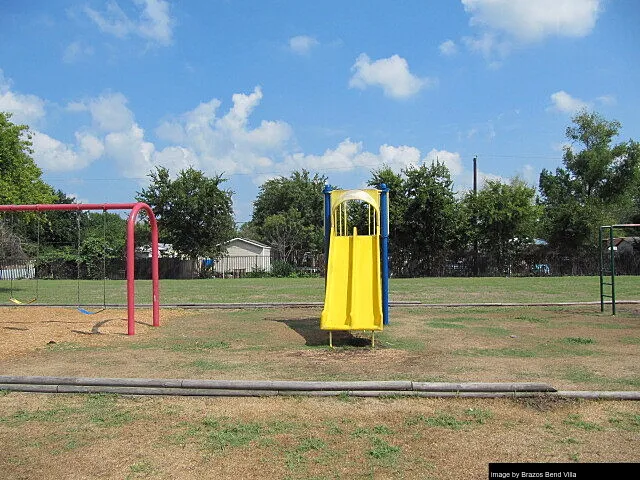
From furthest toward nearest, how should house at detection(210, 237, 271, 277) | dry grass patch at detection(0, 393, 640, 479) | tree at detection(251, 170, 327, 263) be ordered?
tree at detection(251, 170, 327, 263), house at detection(210, 237, 271, 277), dry grass patch at detection(0, 393, 640, 479)

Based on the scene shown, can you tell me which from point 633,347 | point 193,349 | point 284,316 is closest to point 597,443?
point 633,347

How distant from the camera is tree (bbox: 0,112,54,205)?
2309cm

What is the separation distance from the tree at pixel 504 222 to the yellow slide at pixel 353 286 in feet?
99.0

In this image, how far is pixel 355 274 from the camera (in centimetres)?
977

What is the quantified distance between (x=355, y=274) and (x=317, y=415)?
4700 millimetres

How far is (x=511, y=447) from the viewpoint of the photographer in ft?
14.4

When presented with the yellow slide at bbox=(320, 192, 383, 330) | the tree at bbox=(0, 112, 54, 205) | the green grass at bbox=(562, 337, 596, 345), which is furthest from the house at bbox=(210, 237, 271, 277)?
the green grass at bbox=(562, 337, 596, 345)

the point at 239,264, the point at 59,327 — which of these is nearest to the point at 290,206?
the point at 239,264

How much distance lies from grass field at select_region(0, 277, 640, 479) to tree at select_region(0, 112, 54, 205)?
15.8 m

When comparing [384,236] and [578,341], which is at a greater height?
[384,236]

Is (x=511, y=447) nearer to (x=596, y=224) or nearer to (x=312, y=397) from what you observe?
(x=312, y=397)

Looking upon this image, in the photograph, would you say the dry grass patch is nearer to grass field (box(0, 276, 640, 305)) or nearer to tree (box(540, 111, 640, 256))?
grass field (box(0, 276, 640, 305))

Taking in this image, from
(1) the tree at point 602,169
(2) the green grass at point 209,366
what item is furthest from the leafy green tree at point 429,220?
(2) the green grass at point 209,366

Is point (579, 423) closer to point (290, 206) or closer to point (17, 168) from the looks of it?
point (17, 168)
